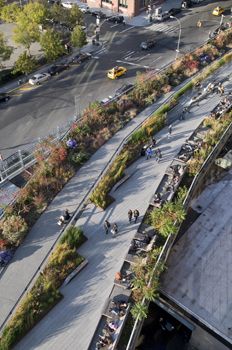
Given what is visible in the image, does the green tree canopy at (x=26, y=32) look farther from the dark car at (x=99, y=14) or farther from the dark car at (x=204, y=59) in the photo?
the dark car at (x=204, y=59)

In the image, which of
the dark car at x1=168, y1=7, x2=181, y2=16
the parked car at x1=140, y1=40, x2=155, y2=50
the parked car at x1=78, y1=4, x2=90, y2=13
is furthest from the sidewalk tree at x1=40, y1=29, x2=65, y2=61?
the dark car at x1=168, y1=7, x2=181, y2=16

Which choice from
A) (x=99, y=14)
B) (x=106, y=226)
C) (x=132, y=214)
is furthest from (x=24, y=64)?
(x=106, y=226)

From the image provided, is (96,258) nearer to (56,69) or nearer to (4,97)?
(4,97)

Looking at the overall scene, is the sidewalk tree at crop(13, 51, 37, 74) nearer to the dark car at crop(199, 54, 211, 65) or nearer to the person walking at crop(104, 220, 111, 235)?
the dark car at crop(199, 54, 211, 65)

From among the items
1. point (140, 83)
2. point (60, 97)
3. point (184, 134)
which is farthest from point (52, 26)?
point (184, 134)

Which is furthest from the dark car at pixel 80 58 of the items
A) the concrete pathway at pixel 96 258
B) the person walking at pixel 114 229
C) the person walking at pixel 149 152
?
the person walking at pixel 114 229

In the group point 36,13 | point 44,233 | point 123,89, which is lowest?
point 44,233
